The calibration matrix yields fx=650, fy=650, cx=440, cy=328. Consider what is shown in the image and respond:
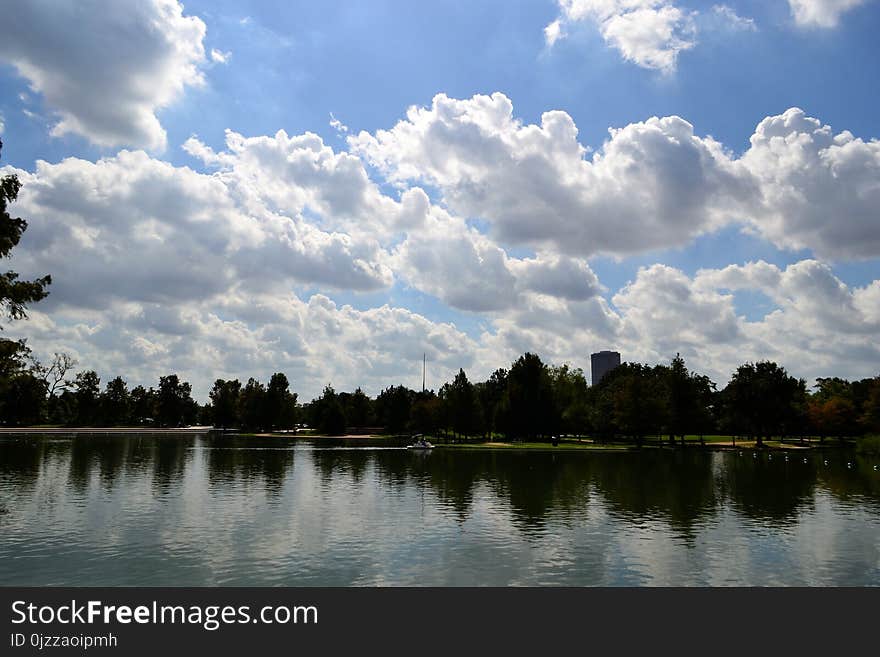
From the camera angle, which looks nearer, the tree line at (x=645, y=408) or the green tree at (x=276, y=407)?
the tree line at (x=645, y=408)

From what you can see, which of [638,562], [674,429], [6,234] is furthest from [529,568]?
[674,429]

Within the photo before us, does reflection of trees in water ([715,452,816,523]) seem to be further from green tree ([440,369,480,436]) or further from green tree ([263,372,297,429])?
green tree ([263,372,297,429])

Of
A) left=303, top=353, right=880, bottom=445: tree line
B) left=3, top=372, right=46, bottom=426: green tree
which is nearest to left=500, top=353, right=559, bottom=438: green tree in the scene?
left=303, top=353, right=880, bottom=445: tree line

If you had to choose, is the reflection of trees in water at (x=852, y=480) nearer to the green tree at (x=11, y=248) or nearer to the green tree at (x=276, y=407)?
the green tree at (x=11, y=248)

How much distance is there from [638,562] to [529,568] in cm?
493

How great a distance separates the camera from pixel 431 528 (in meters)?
35.1

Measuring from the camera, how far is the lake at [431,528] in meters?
25.5

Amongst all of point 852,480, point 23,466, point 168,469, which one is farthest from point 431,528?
point 23,466

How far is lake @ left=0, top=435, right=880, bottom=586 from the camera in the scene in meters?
25.5

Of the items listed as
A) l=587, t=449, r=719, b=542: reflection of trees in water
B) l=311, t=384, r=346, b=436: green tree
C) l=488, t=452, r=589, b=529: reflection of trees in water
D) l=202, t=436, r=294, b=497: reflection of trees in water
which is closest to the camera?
l=587, t=449, r=719, b=542: reflection of trees in water

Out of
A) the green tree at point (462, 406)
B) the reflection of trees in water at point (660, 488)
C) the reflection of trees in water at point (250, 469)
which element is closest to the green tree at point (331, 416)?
the green tree at point (462, 406)
